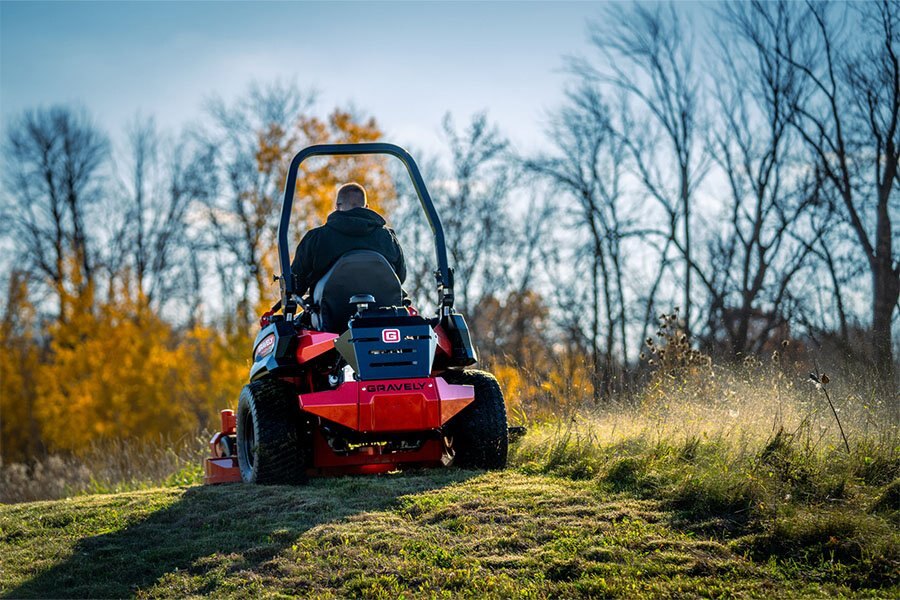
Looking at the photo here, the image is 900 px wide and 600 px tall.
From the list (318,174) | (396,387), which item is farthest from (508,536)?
(318,174)

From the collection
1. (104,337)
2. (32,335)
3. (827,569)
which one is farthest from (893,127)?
(32,335)

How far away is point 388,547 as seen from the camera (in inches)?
217

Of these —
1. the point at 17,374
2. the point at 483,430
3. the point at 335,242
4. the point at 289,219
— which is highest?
the point at 289,219

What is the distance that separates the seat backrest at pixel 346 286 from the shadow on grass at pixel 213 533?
1.23 metres

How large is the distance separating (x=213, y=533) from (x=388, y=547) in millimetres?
1266

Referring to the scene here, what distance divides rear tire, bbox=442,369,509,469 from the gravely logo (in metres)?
0.84

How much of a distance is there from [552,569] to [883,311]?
44.3ft

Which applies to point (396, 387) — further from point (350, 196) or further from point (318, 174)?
point (318, 174)

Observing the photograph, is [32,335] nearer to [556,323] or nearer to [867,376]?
[556,323]

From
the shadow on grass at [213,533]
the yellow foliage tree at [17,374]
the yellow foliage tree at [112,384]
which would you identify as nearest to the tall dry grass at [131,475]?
the shadow on grass at [213,533]

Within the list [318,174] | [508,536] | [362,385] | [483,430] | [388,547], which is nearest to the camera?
[388,547]

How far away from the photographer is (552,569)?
5062mm

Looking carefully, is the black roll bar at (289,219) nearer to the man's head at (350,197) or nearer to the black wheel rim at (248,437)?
the man's head at (350,197)

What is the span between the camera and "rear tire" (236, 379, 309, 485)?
24.3 feet
